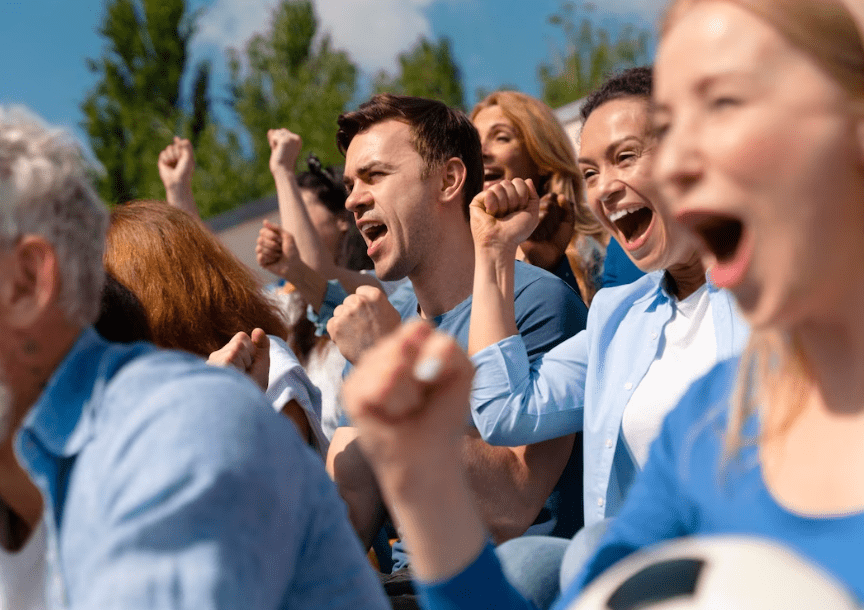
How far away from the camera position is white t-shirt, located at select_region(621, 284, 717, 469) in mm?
2467

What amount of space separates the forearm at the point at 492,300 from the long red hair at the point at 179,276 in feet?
2.66

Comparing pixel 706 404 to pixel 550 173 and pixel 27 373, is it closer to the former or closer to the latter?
pixel 27 373

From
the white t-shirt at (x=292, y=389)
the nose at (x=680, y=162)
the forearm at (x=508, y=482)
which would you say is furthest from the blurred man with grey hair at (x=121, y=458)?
the white t-shirt at (x=292, y=389)

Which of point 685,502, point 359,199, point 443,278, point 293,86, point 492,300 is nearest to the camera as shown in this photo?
point 685,502

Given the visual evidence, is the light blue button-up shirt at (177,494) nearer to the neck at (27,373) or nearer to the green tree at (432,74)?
the neck at (27,373)

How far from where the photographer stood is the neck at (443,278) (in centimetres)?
349

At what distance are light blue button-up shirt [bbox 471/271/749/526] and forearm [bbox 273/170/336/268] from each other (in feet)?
7.91

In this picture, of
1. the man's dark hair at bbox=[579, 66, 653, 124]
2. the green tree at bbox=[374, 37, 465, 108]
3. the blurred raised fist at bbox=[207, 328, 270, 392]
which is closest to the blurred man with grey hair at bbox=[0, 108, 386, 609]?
the blurred raised fist at bbox=[207, 328, 270, 392]

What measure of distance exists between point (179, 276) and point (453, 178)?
1164 millimetres

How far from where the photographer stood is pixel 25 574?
1614mm

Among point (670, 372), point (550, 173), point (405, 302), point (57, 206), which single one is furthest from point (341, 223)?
point (57, 206)

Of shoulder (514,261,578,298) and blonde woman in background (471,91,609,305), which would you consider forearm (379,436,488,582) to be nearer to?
shoulder (514,261,578,298)

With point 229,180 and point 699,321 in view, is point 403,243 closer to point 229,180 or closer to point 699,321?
point 699,321

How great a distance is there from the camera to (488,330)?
2717mm
